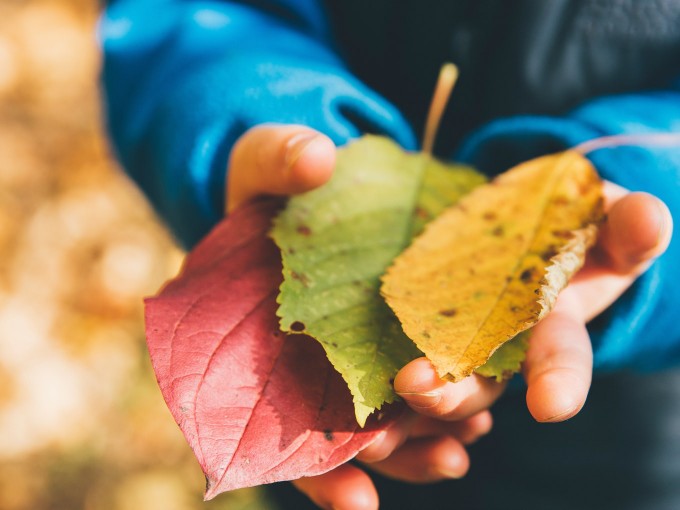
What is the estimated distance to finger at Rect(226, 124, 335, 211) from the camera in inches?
17.8

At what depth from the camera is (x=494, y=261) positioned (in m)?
0.47

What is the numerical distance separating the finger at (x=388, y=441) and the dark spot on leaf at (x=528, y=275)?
0.42ft

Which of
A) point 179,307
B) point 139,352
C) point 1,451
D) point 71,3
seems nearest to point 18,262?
point 139,352

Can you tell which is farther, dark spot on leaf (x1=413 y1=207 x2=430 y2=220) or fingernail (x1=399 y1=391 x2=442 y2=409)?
dark spot on leaf (x1=413 y1=207 x2=430 y2=220)

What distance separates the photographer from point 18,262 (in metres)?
1.69

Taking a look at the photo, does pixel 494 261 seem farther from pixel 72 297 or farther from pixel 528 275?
pixel 72 297

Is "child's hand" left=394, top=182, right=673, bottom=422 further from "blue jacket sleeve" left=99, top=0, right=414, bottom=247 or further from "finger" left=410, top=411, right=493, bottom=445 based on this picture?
"blue jacket sleeve" left=99, top=0, right=414, bottom=247

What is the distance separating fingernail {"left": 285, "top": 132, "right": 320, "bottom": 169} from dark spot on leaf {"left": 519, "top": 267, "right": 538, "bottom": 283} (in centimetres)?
19

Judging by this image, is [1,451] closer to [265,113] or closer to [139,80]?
[139,80]

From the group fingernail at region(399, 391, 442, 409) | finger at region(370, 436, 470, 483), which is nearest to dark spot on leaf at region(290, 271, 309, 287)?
fingernail at region(399, 391, 442, 409)

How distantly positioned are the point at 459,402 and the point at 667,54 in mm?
558

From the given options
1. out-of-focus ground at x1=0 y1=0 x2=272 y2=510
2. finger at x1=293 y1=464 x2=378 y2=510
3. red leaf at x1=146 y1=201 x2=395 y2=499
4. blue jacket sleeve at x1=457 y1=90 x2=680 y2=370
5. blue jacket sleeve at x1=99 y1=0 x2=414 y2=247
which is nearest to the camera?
red leaf at x1=146 y1=201 x2=395 y2=499

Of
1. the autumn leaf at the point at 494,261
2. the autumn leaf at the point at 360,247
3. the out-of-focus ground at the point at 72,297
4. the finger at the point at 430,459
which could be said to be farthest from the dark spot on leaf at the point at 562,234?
the out-of-focus ground at the point at 72,297

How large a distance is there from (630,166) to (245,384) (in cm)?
46
